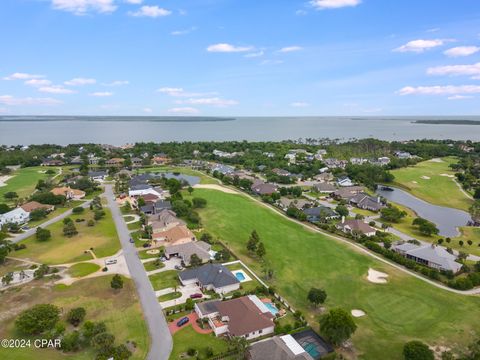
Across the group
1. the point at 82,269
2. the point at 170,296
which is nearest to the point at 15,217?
the point at 82,269

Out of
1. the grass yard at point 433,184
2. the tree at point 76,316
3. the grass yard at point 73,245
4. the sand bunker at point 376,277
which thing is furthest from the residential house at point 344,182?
the tree at point 76,316

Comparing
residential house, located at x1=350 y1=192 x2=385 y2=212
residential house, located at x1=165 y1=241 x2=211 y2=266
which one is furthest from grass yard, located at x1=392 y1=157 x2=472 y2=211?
residential house, located at x1=165 y1=241 x2=211 y2=266

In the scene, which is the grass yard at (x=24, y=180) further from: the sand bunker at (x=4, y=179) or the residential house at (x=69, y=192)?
the residential house at (x=69, y=192)

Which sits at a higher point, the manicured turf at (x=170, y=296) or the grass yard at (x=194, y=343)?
the manicured turf at (x=170, y=296)

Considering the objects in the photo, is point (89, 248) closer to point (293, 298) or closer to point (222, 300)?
point (222, 300)

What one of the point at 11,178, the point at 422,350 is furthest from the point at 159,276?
the point at 11,178

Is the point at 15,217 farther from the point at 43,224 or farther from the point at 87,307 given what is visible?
the point at 87,307
